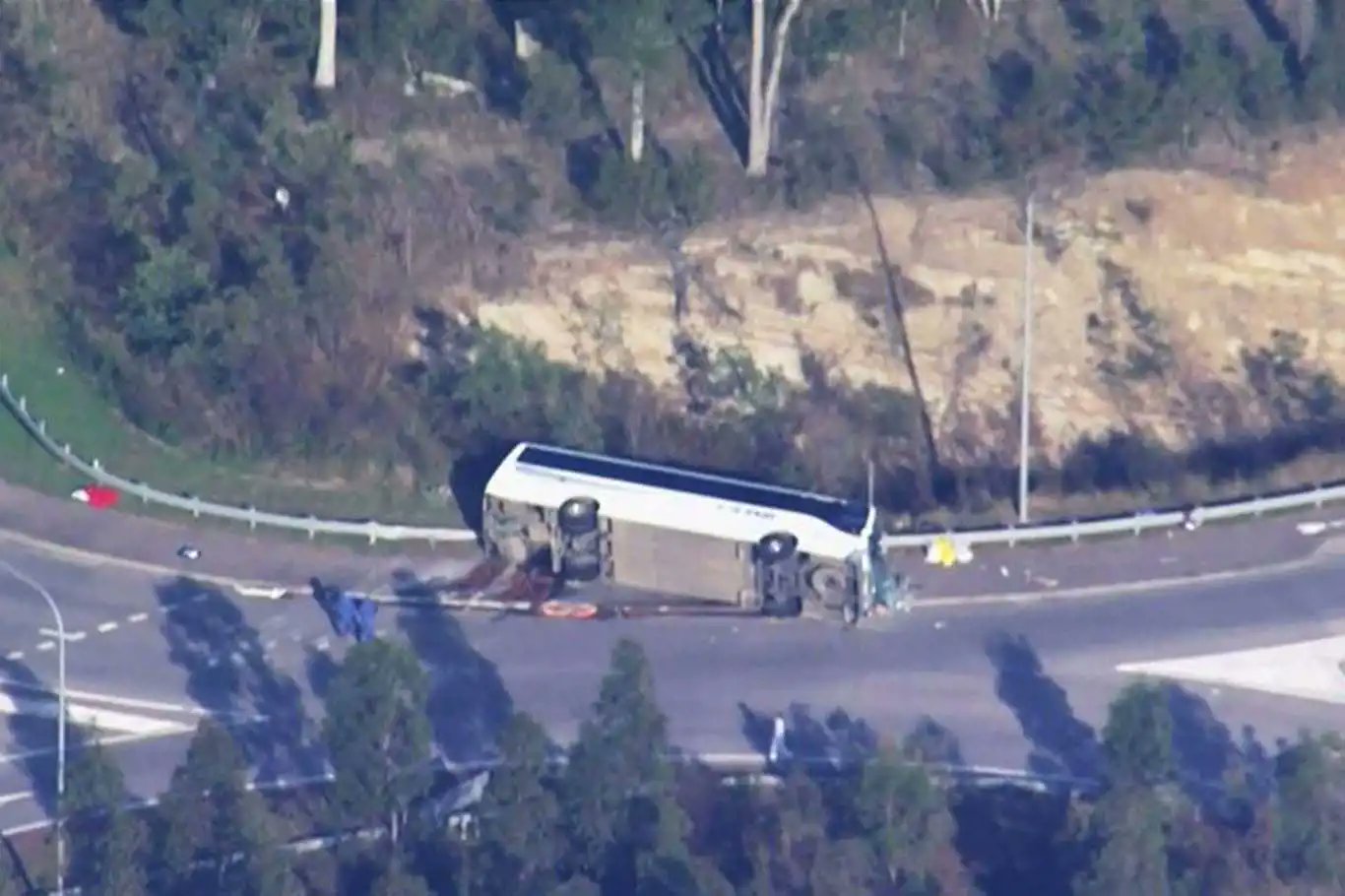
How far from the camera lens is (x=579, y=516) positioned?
40.8 meters

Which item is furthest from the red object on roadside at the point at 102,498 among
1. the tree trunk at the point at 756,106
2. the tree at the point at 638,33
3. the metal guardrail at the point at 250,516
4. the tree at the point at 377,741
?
the tree trunk at the point at 756,106

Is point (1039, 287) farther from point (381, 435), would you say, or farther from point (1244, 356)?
point (381, 435)

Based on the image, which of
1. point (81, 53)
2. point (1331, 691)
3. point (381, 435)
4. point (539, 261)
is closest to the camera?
point (1331, 691)

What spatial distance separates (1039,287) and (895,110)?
399cm

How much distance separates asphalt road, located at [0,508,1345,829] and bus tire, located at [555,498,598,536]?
46.1 inches

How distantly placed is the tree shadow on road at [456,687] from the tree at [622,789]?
212cm

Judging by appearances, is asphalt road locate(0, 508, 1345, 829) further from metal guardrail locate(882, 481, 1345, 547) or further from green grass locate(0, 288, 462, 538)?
green grass locate(0, 288, 462, 538)

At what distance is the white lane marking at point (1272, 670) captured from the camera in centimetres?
3928

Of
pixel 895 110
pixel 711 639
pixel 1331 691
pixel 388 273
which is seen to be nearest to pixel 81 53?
pixel 388 273

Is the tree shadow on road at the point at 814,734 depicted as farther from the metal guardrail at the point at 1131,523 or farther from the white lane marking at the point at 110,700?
the white lane marking at the point at 110,700

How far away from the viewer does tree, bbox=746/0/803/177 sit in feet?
157

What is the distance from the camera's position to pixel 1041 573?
4147 centimetres

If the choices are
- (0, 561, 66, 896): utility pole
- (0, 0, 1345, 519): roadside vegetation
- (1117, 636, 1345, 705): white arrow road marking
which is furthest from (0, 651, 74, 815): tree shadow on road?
(1117, 636, 1345, 705): white arrow road marking

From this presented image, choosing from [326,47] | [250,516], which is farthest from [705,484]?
[326,47]
